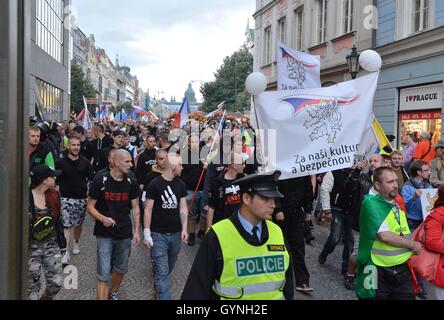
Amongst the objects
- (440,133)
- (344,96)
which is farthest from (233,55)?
(344,96)

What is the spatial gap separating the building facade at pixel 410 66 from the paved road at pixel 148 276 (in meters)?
7.75

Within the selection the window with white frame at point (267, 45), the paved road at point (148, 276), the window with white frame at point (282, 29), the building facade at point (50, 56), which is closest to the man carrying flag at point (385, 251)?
the paved road at point (148, 276)

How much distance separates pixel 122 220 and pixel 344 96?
2.90 m

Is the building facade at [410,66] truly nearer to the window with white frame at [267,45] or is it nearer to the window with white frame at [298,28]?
the window with white frame at [298,28]

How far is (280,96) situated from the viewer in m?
5.08

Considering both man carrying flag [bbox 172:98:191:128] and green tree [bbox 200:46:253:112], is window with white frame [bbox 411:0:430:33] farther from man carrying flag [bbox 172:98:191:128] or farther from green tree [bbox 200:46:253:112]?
green tree [bbox 200:46:253:112]

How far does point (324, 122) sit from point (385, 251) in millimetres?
1669

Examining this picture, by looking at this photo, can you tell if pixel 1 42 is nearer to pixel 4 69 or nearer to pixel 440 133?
pixel 4 69

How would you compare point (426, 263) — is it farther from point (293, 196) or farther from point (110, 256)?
point (110, 256)

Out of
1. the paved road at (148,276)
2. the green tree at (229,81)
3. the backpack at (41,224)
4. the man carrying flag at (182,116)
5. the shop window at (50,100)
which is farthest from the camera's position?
the green tree at (229,81)

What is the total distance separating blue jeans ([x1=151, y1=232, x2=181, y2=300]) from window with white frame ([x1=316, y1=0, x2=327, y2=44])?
60.4 feet

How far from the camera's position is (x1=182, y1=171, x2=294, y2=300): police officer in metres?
2.54

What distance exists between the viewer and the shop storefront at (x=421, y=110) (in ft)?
44.0

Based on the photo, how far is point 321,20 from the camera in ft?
72.2
